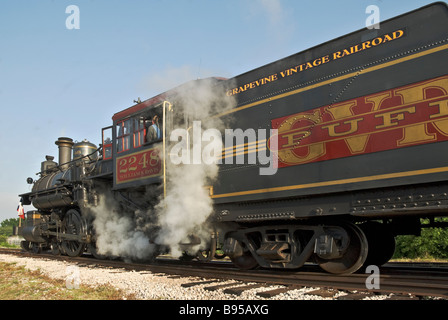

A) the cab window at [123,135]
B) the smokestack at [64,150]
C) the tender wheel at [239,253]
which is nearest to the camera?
the tender wheel at [239,253]

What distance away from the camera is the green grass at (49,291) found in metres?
5.32

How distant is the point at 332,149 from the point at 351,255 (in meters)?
1.82

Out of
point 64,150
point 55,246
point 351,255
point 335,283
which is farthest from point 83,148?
point 335,283

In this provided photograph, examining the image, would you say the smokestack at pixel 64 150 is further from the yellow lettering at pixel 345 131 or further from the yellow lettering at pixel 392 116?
the yellow lettering at pixel 392 116

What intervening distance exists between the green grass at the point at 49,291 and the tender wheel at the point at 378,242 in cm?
430

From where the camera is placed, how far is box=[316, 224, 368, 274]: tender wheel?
5824 mm

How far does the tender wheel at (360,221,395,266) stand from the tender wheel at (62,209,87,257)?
327 inches

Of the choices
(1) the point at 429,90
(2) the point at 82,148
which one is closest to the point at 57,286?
(1) the point at 429,90

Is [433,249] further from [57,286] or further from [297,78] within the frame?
[57,286]

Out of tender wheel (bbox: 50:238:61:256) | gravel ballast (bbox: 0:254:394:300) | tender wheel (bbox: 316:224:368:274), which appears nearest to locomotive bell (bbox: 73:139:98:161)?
tender wheel (bbox: 50:238:61:256)

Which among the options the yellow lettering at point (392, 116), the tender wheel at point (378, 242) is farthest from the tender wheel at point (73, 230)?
the yellow lettering at point (392, 116)

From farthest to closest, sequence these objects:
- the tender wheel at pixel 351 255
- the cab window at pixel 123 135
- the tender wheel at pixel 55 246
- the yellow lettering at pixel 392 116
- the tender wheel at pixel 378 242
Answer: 1. the tender wheel at pixel 55 246
2. the cab window at pixel 123 135
3. the tender wheel at pixel 378 242
4. the tender wheel at pixel 351 255
5. the yellow lettering at pixel 392 116

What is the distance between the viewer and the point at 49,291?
5727 mm

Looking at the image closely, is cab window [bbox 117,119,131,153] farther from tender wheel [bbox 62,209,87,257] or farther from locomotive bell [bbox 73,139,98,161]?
locomotive bell [bbox 73,139,98,161]
